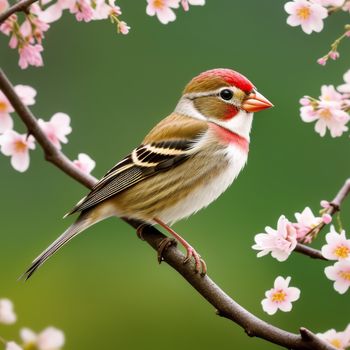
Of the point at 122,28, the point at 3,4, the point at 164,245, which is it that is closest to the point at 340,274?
the point at 164,245

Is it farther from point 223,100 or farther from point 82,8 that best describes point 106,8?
point 223,100

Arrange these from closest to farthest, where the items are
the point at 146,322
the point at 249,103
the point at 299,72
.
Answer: the point at 249,103, the point at 146,322, the point at 299,72

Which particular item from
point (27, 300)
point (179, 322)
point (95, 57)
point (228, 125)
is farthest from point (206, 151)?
point (95, 57)

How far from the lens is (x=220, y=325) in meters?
5.33

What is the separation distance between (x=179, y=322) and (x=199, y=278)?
2868 mm

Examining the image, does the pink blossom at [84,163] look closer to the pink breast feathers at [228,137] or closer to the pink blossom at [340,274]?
the pink breast feathers at [228,137]

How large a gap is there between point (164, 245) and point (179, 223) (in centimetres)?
330

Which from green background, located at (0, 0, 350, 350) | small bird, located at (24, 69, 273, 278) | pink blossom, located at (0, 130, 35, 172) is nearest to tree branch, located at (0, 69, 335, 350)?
small bird, located at (24, 69, 273, 278)

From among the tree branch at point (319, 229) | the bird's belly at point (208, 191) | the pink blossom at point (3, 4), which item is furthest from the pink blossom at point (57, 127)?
the tree branch at point (319, 229)

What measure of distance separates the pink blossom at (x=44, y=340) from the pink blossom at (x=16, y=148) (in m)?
1.15

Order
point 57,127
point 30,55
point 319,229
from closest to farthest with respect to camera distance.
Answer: point 319,229 < point 30,55 < point 57,127

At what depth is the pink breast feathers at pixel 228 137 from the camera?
3.42m

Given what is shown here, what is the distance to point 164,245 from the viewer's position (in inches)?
114

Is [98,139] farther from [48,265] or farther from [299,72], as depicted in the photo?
[299,72]
